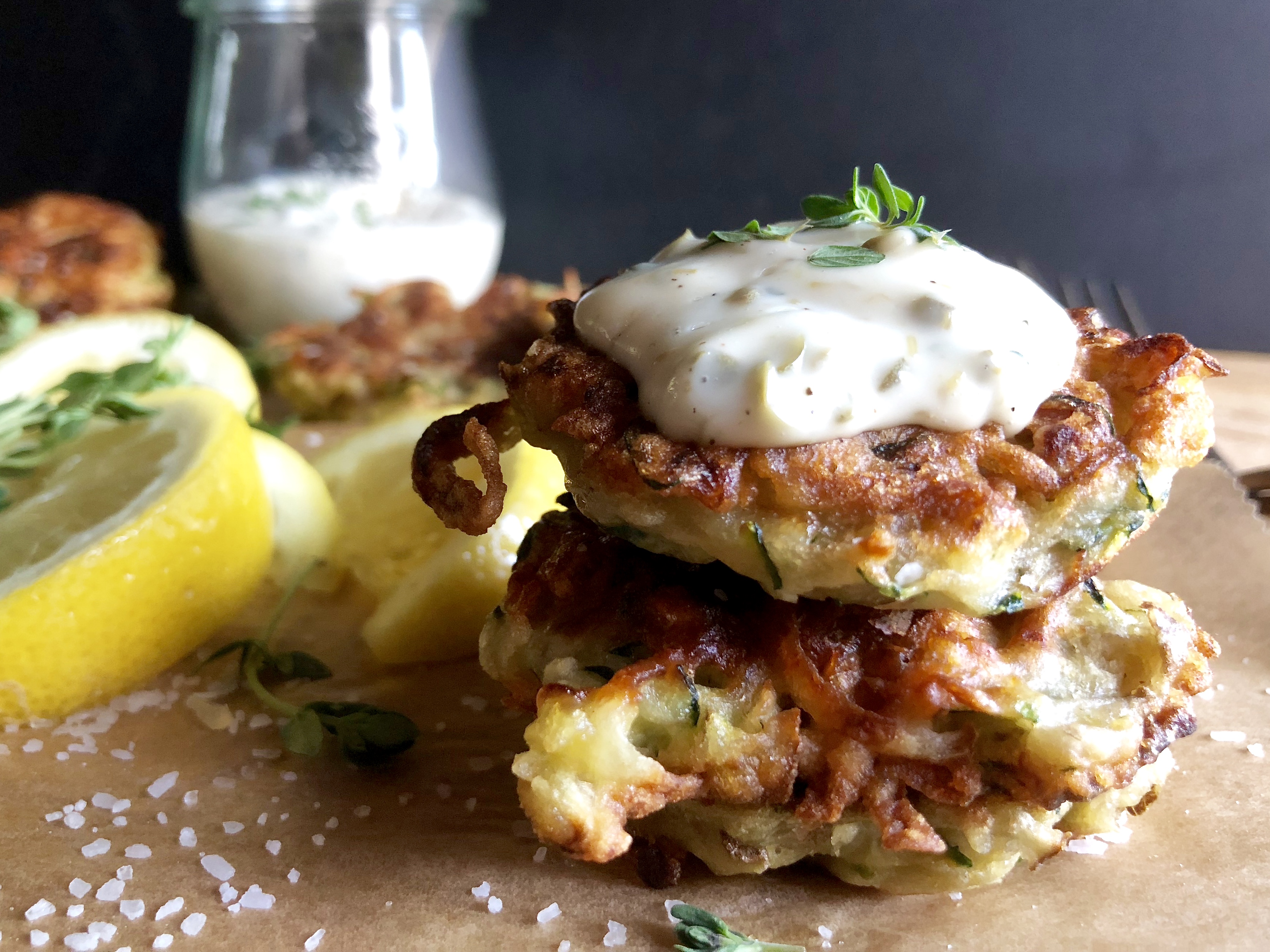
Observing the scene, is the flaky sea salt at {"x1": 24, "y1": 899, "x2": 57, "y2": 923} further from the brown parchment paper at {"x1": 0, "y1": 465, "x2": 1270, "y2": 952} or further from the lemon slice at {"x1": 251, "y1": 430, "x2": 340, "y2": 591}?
the lemon slice at {"x1": 251, "y1": 430, "x2": 340, "y2": 591}

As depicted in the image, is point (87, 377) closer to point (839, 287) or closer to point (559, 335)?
point (559, 335)

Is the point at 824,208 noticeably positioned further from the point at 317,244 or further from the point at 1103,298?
the point at 1103,298

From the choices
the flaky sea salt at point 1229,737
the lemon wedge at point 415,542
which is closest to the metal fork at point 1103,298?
the flaky sea salt at point 1229,737

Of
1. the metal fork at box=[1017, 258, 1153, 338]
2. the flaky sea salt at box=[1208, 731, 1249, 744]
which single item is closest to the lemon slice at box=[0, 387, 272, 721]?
the flaky sea salt at box=[1208, 731, 1249, 744]

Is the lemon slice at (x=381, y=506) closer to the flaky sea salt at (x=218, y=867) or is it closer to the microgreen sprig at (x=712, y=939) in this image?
the flaky sea salt at (x=218, y=867)

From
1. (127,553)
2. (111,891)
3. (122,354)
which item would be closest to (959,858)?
(111,891)

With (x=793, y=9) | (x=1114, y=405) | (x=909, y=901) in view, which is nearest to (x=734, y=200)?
(x=793, y=9)

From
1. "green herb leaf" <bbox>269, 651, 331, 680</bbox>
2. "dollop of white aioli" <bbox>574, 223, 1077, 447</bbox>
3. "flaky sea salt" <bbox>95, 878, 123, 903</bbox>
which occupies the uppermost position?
"dollop of white aioli" <bbox>574, 223, 1077, 447</bbox>
